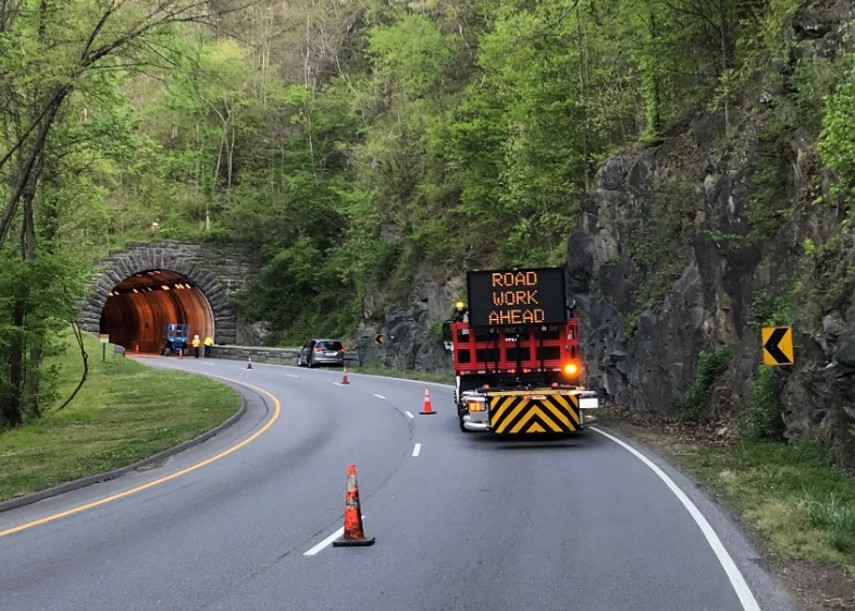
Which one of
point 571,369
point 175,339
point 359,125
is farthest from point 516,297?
point 175,339

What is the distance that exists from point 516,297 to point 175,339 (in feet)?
157

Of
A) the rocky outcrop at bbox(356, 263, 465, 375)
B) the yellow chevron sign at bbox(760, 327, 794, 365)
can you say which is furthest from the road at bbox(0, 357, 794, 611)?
the rocky outcrop at bbox(356, 263, 465, 375)

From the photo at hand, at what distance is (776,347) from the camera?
44.3ft

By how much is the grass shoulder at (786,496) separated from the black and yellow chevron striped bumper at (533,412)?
1659mm

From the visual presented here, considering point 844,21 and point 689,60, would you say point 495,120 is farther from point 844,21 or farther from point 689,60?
point 844,21

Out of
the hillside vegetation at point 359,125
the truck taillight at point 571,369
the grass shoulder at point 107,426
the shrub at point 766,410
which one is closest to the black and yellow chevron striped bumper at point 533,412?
the truck taillight at point 571,369

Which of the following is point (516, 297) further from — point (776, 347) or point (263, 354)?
point (263, 354)

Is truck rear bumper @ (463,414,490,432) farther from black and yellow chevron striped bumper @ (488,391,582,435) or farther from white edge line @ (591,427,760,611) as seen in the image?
white edge line @ (591,427,760,611)

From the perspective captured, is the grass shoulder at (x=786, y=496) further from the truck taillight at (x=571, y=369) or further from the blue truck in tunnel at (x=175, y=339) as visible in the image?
the blue truck in tunnel at (x=175, y=339)

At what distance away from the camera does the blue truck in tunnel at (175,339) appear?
201ft

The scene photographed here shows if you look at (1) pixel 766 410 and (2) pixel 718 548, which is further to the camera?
(1) pixel 766 410

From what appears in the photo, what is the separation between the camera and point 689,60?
76.0ft

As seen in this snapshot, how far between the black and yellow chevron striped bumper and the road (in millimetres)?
644

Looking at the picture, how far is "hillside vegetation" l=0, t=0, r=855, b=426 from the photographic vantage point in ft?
61.3
